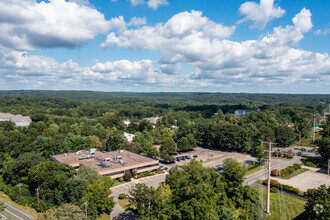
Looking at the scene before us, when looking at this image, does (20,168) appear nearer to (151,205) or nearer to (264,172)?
(151,205)

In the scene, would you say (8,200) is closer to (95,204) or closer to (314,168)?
(95,204)

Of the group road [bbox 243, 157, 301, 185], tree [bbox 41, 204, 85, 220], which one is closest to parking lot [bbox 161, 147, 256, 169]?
road [bbox 243, 157, 301, 185]

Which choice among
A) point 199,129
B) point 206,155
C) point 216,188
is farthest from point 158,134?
point 216,188

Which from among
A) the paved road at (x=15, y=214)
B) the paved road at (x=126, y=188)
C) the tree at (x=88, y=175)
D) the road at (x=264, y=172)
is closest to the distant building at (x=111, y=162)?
the paved road at (x=126, y=188)

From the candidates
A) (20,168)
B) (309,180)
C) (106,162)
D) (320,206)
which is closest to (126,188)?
(106,162)

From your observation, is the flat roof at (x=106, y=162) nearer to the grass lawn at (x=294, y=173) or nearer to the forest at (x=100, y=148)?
the forest at (x=100, y=148)

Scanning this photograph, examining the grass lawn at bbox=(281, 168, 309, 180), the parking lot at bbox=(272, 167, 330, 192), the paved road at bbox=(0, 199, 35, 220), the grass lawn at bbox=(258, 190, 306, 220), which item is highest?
the grass lawn at bbox=(258, 190, 306, 220)

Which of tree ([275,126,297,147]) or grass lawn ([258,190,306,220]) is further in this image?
tree ([275,126,297,147])

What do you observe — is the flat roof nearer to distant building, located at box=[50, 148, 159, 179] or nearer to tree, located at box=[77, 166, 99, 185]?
distant building, located at box=[50, 148, 159, 179]
